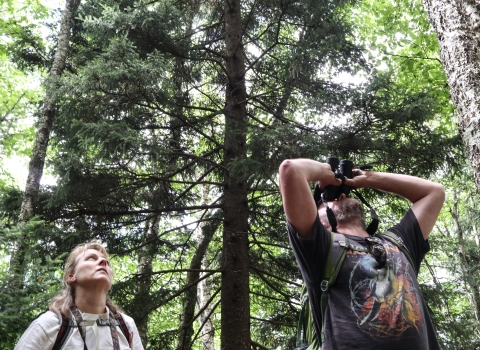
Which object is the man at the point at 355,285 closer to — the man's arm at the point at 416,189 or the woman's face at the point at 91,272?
the man's arm at the point at 416,189

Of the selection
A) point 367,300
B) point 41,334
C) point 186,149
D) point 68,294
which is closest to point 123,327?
point 68,294

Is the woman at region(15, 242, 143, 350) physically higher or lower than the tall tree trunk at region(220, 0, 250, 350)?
lower

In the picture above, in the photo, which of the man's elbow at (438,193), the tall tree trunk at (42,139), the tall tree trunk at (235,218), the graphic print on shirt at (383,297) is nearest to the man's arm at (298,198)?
the graphic print on shirt at (383,297)

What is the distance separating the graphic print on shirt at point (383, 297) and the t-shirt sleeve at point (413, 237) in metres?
0.29

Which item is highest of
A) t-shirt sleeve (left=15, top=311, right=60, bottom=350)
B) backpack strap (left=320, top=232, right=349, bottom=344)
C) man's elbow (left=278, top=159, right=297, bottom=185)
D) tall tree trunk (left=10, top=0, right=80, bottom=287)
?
tall tree trunk (left=10, top=0, right=80, bottom=287)

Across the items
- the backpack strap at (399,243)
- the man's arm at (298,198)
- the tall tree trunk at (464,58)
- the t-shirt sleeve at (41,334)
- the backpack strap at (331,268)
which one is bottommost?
the t-shirt sleeve at (41,334)

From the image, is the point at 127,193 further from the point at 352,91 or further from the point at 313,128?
the point at 352,91

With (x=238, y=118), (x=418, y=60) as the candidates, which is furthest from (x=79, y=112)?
(x=418, y=60)

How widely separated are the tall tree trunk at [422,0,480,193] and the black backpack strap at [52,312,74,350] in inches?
106

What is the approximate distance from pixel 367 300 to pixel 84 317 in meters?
1.91

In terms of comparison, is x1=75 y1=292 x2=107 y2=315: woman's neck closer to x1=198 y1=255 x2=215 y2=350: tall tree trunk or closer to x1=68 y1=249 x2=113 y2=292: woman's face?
x1=68 y1=249 x2=113 y2=292: woman's face

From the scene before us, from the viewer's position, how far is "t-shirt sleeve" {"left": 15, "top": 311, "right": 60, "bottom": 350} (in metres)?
2.68

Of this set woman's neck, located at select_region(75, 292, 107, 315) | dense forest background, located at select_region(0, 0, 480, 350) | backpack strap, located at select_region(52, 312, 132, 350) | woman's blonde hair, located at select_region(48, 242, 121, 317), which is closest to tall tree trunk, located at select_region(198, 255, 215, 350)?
Answer: dense forest background, located at select_region(0, 0, 480, 350)

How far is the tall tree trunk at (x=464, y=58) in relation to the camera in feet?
9.20
